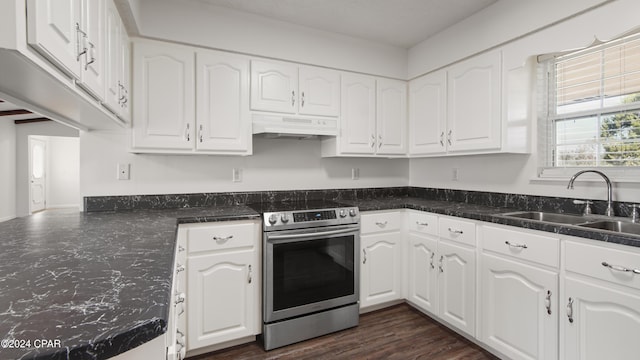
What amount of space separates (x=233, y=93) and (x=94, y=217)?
1267 mm

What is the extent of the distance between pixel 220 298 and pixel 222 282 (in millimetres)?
109

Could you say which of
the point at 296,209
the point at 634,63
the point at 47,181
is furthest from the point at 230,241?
the point at 47,181

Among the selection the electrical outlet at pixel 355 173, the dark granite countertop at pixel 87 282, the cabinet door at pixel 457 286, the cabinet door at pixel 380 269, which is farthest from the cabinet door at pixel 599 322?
the electrical outlet at pixel 355 173

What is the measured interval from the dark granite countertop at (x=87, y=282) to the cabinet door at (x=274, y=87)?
1.22 m

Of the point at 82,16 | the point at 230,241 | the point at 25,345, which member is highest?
the point at 82,16

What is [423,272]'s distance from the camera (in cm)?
251

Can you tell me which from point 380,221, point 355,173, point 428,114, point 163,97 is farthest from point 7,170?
point 428,114

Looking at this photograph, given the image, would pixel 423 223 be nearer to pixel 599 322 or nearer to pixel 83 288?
pixel 599 322

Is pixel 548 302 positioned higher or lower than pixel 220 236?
lower

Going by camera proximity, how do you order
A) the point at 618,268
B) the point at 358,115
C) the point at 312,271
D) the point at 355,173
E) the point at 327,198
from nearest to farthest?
the point at 618,268 → the point at 312,271 → the point at 358,115 → the point at 327,198 → the point at 355,173

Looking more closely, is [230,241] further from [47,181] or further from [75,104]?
[47,181]

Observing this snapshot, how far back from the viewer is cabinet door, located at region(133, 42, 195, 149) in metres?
2.12

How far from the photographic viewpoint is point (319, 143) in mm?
2998

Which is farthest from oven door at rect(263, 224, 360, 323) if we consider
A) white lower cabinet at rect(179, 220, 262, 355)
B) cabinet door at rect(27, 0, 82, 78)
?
cabinet door at rect(27, 0, 82, 78)
